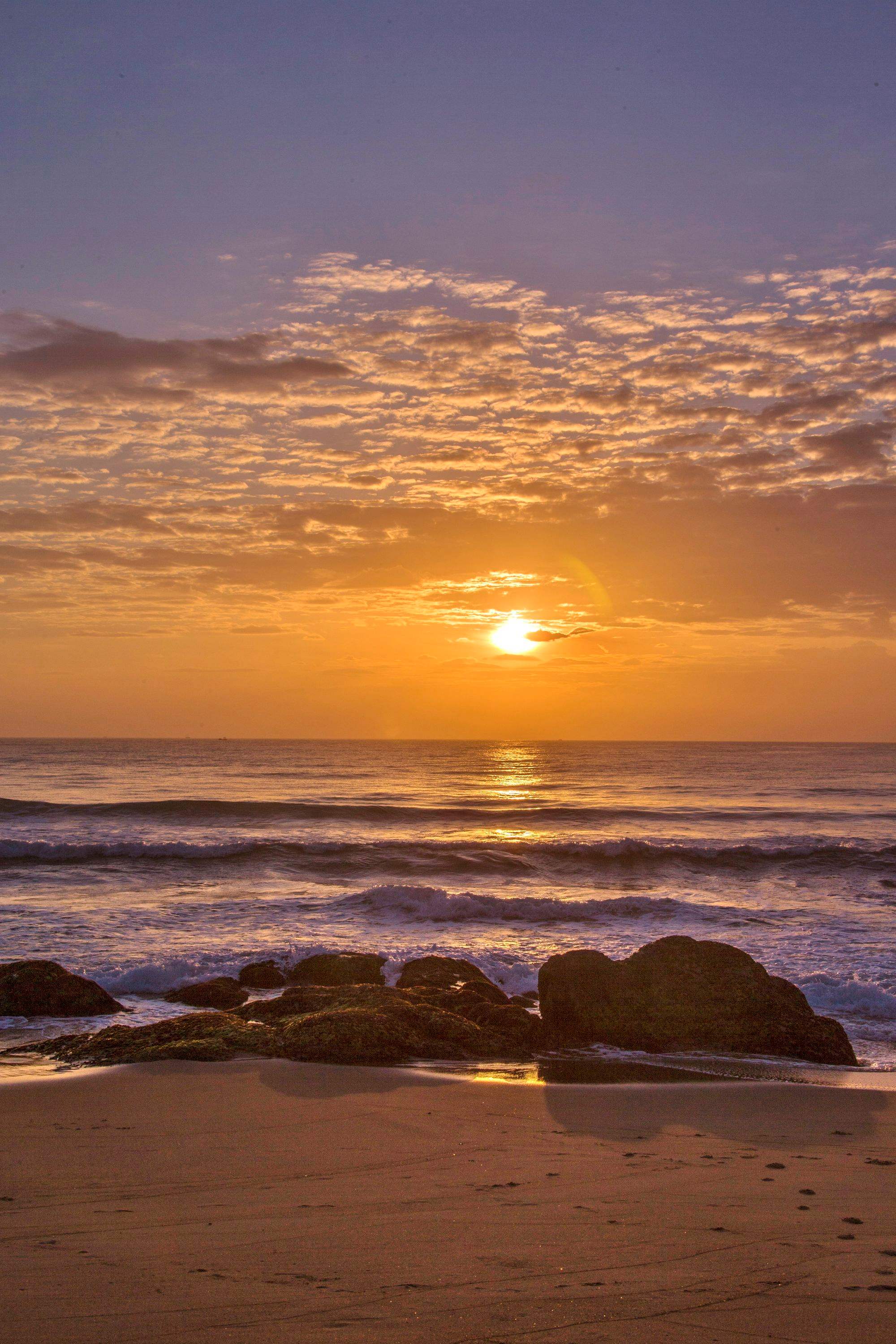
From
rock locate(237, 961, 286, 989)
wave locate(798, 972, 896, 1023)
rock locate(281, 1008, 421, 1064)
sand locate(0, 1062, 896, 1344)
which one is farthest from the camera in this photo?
rock locate(237, 961, 286, 989)

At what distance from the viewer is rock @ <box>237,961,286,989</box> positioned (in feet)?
39.0

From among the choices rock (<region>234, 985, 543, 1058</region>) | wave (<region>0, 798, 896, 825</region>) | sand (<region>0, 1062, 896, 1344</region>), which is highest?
sand (<region>0, 1062, 896, 1344</region>)

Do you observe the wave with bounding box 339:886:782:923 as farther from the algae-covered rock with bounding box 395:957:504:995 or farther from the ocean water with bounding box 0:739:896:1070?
the algae-covered rock with bounding box 395:957:504:995

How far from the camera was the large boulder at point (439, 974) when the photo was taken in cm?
1161

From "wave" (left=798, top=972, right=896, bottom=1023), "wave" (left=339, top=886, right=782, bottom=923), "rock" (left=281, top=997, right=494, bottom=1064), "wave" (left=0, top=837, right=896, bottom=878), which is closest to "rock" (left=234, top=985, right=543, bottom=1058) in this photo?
"rock" (left=281, top=997, right=494, bottom=1064)

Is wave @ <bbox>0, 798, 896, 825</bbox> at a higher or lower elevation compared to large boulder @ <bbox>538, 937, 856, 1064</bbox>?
lower

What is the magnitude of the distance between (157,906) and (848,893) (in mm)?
16032

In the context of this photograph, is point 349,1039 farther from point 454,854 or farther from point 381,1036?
point 454,854

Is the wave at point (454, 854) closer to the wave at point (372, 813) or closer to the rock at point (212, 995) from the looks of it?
the wave at point (372, 813)

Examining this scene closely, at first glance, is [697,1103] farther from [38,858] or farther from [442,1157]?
[38,858]

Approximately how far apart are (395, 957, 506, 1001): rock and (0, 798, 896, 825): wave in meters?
23.6

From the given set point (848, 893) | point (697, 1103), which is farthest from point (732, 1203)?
point (848, 893)

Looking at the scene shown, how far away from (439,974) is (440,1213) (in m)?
7.39

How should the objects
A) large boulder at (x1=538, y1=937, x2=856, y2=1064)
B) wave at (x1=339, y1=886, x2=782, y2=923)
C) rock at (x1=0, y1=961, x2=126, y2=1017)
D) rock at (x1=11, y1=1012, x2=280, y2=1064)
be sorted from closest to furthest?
rock at (x1=11, y1=1012, x2=280, y2=1064) < large boulder at (x1=538, y1=937, x2=856, y2=1064) < rock at (x1=0, y1=961, x2=126, y2=1017) < wave at (x1=339, y1=886, x2=782, y2=923)
